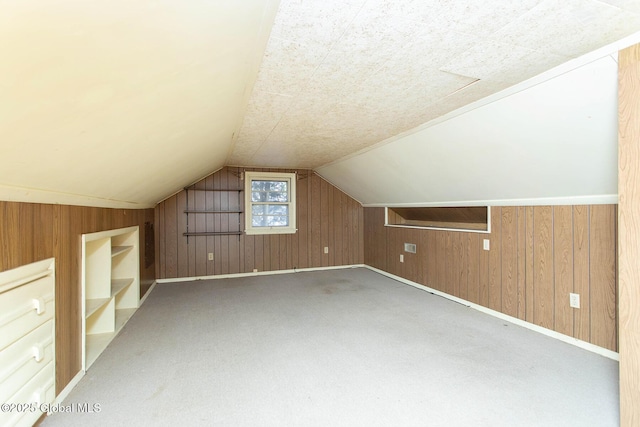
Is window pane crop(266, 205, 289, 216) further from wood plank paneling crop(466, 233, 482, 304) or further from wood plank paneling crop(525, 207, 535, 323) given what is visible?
wood plank paneling crop(525, 207, 535, 323)

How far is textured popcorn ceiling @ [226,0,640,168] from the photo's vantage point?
4.22ft

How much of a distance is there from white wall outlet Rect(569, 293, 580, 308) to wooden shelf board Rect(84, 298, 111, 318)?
4029 mm

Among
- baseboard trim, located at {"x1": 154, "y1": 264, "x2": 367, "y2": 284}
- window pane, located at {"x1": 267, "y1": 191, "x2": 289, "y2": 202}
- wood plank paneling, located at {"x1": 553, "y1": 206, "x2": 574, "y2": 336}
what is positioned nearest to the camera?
wood plank paneling, located at {"x1": 553, "y1": 206, "x2": 574, "y2": 336}

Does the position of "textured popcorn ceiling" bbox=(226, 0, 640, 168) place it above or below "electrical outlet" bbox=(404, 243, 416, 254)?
→ above

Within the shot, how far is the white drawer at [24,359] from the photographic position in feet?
4.46

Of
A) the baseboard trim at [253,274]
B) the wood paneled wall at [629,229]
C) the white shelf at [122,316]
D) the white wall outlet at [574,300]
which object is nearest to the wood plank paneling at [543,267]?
the white wall outlet at [574,300]

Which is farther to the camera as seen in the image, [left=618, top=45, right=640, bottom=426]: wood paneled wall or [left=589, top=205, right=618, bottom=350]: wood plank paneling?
[left=589, top=205, right=618, bottom=350]: wood plank paneling

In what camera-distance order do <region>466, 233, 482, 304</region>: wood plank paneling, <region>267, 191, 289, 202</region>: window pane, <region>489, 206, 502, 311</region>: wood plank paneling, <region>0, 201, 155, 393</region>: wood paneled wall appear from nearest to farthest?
<region>0, 201, 155, 393</region>: wood paneled wall, <region>489, 206, 502, 311</region>: wood plank paneling, <region>466, 233, 482, 304</region>: wood plank paneling, <region>267, 191, 289, 202</region>: window pane

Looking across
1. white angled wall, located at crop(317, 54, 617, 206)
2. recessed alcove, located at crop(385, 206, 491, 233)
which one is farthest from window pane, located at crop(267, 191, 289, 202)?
white angled wall, located at crop(317, 54, 617, 206)

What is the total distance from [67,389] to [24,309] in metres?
0.81

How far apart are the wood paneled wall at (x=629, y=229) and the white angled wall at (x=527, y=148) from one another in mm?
161

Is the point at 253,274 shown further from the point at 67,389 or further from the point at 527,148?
the point at 527,148

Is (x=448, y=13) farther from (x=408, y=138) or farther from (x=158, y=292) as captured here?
(x=158, y=292)

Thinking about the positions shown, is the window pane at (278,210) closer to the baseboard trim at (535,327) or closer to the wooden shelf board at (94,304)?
the baseboard trim at (535,327)
